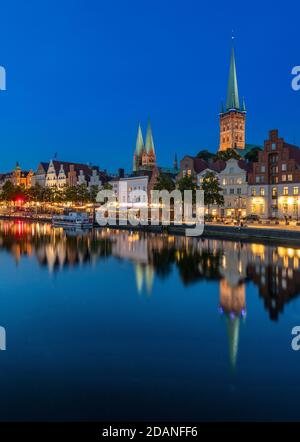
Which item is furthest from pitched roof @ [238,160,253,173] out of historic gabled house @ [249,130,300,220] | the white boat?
the white boat

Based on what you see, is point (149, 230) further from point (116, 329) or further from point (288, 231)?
point (116, 329)

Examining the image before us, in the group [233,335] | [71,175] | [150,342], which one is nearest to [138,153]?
[71,175]

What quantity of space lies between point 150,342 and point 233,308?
6.78 meters

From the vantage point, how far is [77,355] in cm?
1419

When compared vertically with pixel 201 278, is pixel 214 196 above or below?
above

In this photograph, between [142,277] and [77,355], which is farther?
[142,277]

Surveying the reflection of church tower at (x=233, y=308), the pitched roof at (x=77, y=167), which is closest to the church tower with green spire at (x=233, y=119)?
the pitched roof at (x=77, y=167)

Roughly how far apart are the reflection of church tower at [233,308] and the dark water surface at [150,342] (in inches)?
2.1

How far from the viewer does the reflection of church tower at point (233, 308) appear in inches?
596

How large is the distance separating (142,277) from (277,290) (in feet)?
33.5

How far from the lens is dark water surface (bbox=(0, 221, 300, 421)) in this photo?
10852mm

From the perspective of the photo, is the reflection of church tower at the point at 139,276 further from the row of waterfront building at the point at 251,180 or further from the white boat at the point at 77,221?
the white boat at the point at 77,221

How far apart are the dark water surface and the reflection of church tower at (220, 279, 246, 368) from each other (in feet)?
0.18
